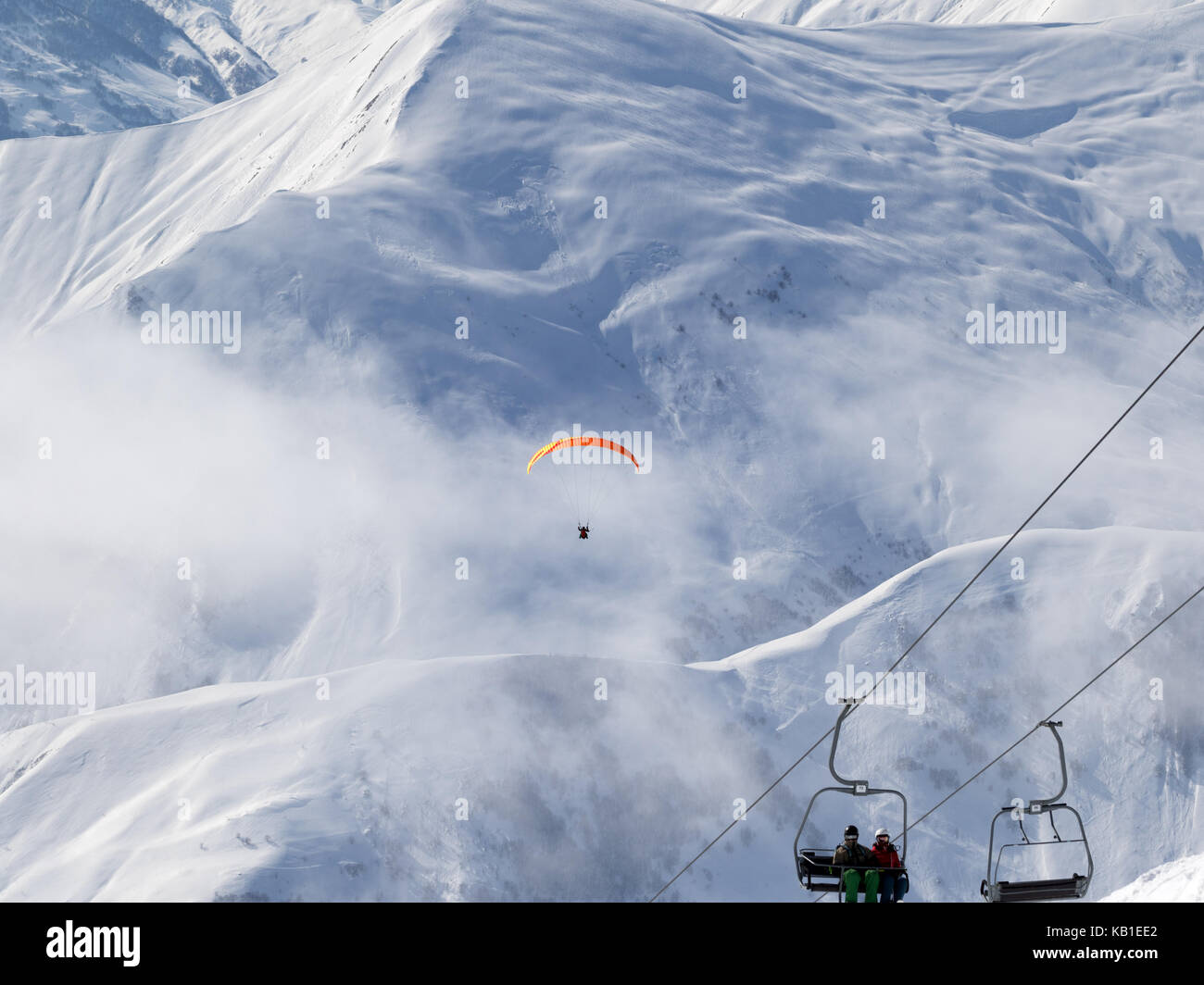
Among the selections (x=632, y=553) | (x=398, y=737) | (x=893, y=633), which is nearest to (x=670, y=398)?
(x=632, y=553)

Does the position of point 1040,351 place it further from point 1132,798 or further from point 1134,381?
point 1132,798

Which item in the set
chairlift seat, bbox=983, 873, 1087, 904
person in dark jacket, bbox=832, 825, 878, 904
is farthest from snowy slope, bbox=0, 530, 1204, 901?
chairlift seat, bbox=983, 873, 1087, 904

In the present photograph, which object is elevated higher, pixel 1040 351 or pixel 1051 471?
pixel 1040 351

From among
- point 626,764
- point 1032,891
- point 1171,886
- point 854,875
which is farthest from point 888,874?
point 626,764

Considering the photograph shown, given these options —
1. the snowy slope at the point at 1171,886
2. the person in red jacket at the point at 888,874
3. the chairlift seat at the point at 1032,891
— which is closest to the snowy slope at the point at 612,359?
the snowy slope at the point at 1171,886

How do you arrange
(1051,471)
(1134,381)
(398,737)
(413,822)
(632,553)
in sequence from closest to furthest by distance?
(413,822) → (398,737) → (632,553) → (1051,471) → (1134,381)

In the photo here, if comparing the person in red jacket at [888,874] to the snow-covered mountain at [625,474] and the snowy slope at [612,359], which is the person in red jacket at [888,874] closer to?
the snow-covered mountain at [625,474]
